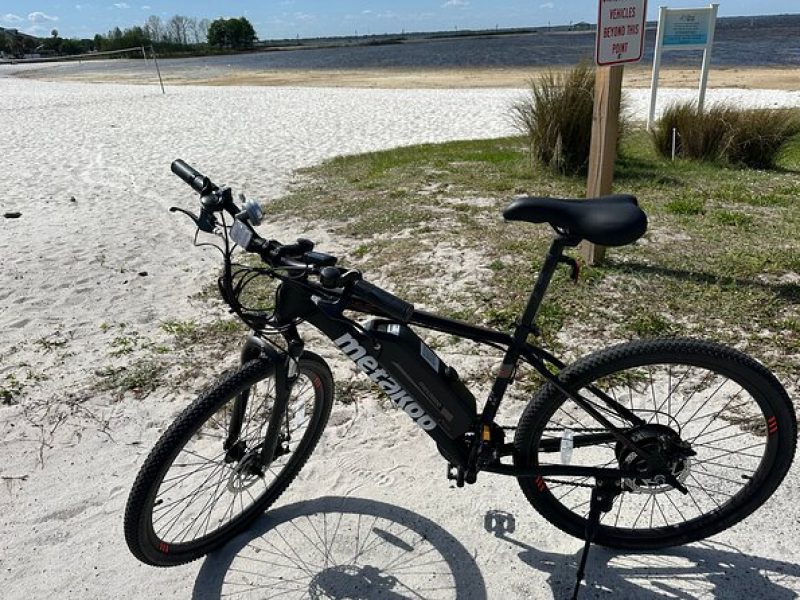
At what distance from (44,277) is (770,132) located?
8444 millimetres

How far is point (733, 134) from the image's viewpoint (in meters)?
8.09

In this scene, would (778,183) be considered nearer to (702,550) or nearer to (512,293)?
(512,293)

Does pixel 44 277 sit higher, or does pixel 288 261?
pixel 288 261

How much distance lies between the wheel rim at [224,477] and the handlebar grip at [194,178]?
683mm

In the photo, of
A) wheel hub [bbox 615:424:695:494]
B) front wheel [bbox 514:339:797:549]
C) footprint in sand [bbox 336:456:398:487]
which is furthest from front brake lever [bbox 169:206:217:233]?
wheel hub [bbox 615:424:695:494]

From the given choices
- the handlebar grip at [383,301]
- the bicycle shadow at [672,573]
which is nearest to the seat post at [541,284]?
the handlebar grip at [383,301]

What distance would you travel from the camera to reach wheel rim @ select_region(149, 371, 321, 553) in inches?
92.4

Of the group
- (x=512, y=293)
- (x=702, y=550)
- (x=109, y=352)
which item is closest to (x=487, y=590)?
(x=702, y=550)

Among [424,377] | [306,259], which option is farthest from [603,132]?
[306,259]

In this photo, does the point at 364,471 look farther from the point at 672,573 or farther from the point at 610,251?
the point at 610,251

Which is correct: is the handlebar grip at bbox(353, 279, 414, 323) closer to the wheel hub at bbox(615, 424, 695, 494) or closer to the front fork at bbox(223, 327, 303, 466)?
the front fork at bbox(223, 327, 303, 466)

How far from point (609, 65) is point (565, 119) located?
348cm

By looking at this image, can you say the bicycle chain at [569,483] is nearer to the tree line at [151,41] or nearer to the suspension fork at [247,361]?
the suspension fork at [247,361]

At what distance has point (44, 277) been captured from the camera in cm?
519
